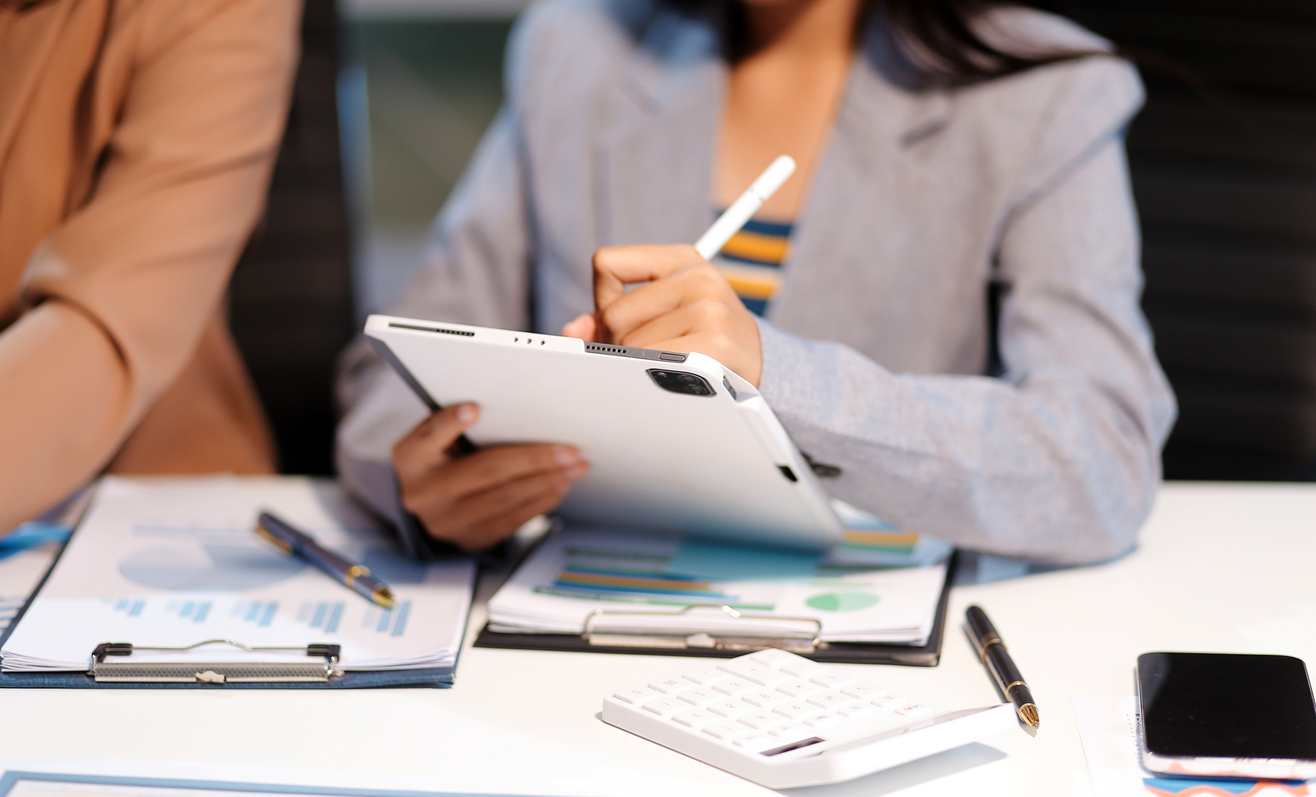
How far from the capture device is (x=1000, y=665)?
24.6 inches

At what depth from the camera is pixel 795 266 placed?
38.6 inches

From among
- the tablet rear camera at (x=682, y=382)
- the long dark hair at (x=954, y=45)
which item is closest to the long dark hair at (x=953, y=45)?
the long dark hair at (x=954, y=45)

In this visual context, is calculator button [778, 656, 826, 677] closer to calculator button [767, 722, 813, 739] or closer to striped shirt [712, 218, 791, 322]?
calculator button [767, 722, 813, 739]

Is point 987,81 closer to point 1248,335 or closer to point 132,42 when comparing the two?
point 1248,335

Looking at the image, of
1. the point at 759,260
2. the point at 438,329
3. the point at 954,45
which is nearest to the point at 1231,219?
the point at 954,45

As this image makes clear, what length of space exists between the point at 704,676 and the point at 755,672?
0.03 meters

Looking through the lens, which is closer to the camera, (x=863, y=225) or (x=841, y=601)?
(x=841, y=601)

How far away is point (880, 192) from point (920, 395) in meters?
0.31

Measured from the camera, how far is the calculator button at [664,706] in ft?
1.85

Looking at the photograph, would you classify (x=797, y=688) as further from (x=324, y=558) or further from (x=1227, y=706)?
(x=324, y=558)

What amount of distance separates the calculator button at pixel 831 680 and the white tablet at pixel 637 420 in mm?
127

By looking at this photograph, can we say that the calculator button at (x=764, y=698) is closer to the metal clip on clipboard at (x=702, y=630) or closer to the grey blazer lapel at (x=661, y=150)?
the metal clip on clipboard at (x=702, y=630)

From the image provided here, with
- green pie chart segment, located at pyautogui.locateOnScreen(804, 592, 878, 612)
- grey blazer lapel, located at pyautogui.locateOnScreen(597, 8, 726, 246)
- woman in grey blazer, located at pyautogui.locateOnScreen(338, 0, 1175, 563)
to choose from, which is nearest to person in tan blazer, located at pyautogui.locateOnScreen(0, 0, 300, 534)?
woman in grey blazer, located at pyautogui.locateOnScreen(338, 0, 1175, 563)

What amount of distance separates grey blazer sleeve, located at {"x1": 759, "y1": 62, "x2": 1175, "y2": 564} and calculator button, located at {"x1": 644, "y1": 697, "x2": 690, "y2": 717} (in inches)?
6.9
